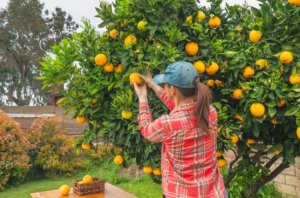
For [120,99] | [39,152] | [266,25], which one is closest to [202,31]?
[266,25]

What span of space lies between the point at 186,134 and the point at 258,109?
488mm

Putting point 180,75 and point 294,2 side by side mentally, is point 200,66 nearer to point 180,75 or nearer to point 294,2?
point 180,75

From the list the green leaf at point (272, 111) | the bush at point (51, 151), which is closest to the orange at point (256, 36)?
the green leaf at point (272, 111)

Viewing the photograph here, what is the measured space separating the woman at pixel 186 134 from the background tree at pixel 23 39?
65.5ft

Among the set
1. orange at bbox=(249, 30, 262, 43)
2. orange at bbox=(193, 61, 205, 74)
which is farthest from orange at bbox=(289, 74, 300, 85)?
orange at bbox=(193, 61, 205, 74)

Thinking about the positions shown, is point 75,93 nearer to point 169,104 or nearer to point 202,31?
point 169,104

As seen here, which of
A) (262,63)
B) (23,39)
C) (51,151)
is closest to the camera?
(262,63)

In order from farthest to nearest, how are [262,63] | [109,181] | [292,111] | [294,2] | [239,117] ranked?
[109,181]
[239,117]
[262,63]
[294,2]
[292,111]

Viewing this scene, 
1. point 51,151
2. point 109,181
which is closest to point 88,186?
point 109,181

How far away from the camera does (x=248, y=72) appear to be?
2.32 metres

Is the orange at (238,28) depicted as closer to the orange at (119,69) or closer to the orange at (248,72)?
the orange at (248,72)

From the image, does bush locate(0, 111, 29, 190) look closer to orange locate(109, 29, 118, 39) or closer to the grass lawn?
the grass lawn

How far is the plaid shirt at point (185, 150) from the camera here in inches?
78.5

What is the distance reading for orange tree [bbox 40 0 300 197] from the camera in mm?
2223
